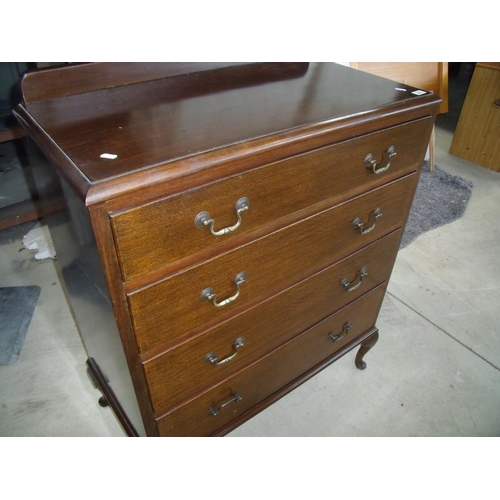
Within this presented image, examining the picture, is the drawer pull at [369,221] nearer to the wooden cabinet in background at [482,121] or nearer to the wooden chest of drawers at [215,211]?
the wooden chest of drawers at [215,211]

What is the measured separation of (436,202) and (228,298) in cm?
220

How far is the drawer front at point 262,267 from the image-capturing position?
78 centimetres

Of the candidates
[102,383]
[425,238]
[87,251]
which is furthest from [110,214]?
[425,238]

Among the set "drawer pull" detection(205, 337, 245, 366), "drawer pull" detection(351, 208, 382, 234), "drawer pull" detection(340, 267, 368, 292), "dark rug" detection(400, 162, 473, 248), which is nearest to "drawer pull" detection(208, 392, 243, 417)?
"drawer pull" detection(205, 337, 245, 366)

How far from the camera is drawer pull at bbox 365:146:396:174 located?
0.97 meters

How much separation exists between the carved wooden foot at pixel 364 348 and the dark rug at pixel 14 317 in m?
1.35

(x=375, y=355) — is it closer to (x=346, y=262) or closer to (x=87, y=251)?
(x=346, y=262)

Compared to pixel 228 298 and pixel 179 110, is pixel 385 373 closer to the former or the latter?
pixel 228 298

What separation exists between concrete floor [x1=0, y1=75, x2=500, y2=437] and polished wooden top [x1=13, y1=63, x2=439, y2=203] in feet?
3.48

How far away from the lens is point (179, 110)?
866 millimetres

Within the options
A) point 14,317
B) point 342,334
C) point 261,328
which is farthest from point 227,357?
point 14,317

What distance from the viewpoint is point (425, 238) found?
2363mm

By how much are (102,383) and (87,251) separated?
68cm

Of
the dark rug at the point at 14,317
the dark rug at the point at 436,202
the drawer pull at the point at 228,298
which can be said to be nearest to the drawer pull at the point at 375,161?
the drawer pull at the point at 228,298
